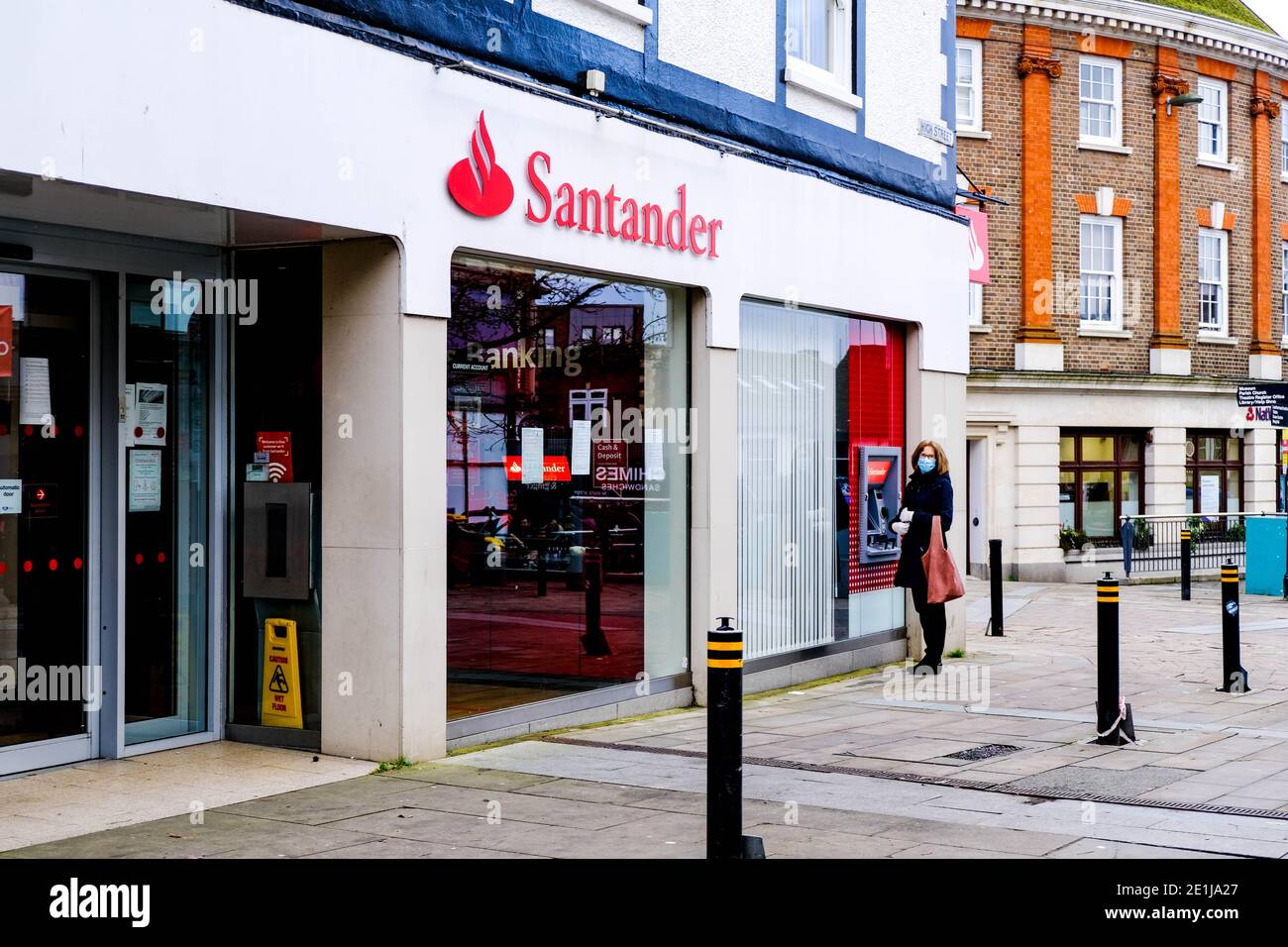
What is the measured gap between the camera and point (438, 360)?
351 inches

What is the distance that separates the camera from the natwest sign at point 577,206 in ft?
29.9

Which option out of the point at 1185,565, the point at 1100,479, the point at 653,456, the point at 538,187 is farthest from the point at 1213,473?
the point at 538,187

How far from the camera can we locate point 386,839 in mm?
6738

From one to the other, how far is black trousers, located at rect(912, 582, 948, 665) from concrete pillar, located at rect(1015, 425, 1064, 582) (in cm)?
1500

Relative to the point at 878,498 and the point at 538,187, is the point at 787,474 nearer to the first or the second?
the point at 878,498

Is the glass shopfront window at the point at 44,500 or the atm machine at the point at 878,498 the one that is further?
the atm machine at the point at 878,498

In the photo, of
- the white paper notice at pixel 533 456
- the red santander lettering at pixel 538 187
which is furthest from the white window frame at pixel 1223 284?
the red santander lettering at pixel 538 187

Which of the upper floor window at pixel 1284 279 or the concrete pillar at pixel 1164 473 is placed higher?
the upper floor window at pixel 1284 279

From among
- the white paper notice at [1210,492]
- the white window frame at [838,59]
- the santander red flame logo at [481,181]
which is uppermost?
the white window frame at [838,59]

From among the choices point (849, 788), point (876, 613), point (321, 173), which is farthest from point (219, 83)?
point (876, 613)

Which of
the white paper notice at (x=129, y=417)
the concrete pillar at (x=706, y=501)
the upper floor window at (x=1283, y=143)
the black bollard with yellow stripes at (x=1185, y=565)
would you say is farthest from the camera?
the upper floor window at (x=1283, y=143)

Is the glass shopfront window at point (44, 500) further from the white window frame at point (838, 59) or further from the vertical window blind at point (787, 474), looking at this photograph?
the white window frame at point (838, 59)

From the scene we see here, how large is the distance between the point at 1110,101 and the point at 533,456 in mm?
22712

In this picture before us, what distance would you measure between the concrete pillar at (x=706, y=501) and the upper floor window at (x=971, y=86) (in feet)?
57.8
